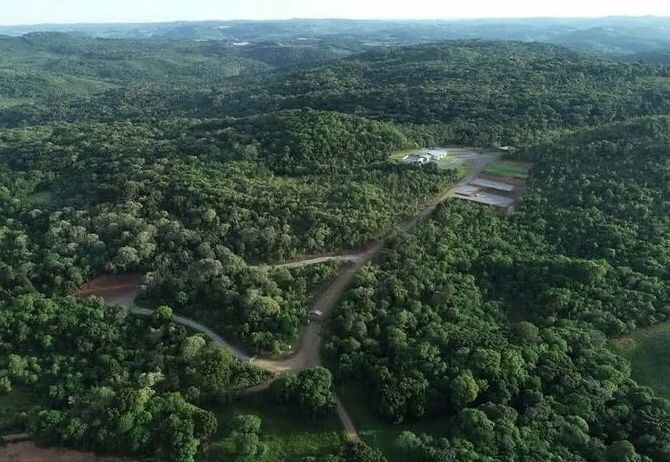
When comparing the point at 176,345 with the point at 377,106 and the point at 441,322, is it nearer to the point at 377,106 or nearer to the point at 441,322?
the point at 441,322

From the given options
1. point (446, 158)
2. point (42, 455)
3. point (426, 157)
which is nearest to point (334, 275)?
point (42, 455)

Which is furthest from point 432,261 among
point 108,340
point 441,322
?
point 108,340

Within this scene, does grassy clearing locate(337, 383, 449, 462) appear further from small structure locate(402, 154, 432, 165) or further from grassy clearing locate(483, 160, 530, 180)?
grassy clearing locate(483, 160, 530, 180)

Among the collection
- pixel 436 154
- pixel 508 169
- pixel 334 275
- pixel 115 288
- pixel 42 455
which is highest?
pixel 436 154

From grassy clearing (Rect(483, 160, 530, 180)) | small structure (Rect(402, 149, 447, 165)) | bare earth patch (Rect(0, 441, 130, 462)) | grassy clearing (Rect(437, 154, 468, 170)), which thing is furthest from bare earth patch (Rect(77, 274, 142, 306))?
grassy clearing (Rect(483, 160, 530, 180))

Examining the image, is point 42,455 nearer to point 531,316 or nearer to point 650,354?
point 531,316
